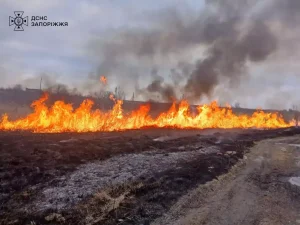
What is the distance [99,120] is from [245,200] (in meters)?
24.7

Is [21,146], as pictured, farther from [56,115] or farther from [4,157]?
[56,115]

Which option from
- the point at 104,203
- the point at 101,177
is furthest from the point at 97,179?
the point at 104,203

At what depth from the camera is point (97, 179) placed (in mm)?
13664

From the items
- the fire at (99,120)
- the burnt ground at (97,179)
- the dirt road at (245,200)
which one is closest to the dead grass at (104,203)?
the burnt ground at (97,179)

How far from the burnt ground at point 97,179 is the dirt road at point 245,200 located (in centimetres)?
60

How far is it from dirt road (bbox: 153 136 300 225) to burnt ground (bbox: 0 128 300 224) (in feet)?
1.97

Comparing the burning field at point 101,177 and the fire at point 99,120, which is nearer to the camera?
the burning field at point 101,177

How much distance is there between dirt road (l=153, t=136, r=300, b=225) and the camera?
10.1 meters

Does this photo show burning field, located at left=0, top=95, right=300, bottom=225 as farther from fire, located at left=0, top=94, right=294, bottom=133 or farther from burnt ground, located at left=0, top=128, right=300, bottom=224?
fire, located at left=0, top=94, right=294, bottom=133

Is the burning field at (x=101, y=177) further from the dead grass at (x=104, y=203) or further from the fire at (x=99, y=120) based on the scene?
the fire at (x=99, y=120)

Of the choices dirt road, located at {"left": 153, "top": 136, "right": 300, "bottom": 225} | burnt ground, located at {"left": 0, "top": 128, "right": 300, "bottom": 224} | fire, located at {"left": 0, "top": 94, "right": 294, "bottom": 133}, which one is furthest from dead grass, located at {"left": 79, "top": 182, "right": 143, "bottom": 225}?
fire, located at {"left": 0, "top": 94, "right": 294, "bottom": 133}

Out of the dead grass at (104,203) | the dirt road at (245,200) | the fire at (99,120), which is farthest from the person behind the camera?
the fire at (99,120)

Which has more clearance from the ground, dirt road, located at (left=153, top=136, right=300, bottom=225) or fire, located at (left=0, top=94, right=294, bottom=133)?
fire, located at (left=0, top=94, right=294, bottom=133)

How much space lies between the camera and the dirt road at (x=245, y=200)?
10.1 meters
